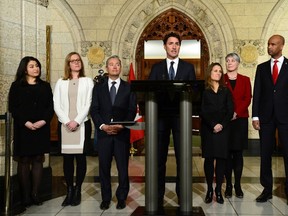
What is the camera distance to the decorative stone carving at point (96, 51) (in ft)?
24.8

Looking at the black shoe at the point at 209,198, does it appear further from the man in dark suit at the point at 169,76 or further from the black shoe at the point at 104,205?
the black shoe at the point at 104,205

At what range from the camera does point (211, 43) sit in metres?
7.69

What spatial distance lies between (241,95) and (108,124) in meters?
1.53

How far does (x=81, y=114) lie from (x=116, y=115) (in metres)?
0.35

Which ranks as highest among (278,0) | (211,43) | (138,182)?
(278,0)

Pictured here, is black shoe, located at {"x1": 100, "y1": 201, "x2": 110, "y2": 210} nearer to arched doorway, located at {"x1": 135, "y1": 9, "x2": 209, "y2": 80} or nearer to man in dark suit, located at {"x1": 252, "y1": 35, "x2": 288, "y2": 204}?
man in dark suit, located at {"x1": 252, "y1": 35, "x2": 288, "y2": 204}

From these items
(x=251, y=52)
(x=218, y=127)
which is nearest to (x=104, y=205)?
(x=218, y=127)

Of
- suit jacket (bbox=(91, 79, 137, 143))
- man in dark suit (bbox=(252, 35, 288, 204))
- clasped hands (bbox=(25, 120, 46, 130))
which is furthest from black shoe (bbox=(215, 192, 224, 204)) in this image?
clasped hands (bbox=(25, 120, 46, 130))

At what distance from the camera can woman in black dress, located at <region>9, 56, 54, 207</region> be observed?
11.9 feet

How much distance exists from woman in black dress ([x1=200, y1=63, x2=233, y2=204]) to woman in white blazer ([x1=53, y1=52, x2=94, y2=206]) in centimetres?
117

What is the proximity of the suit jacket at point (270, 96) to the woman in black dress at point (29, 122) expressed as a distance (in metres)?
2.11

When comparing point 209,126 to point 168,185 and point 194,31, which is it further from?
point 194,31

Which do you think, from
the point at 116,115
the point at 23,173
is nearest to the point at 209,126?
the point at 116,115

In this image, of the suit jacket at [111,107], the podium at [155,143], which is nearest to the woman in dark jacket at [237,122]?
the suit jacket at [111,107]
